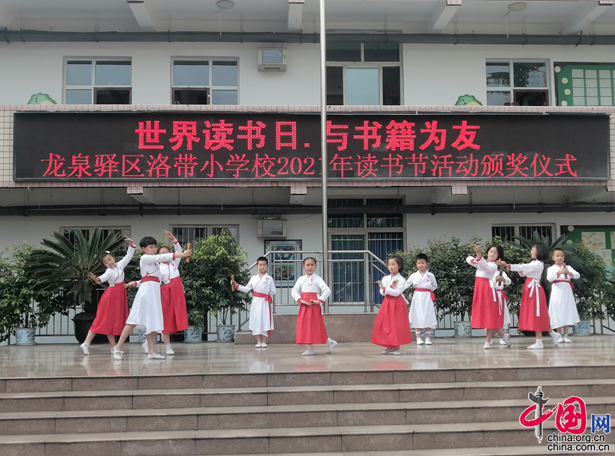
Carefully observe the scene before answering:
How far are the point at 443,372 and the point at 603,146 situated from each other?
8.03 meters

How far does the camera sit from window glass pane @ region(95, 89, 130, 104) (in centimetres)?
1473

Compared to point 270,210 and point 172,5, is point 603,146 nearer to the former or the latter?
point 270,210

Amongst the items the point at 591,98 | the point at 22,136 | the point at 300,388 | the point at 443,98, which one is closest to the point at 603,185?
the point at 591,98

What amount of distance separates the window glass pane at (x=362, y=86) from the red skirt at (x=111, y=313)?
23.6 feet

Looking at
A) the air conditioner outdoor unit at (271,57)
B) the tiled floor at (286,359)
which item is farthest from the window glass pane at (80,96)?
the tiled floor at (286,359)

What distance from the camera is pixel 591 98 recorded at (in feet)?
49.8

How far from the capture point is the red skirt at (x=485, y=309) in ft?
33.9

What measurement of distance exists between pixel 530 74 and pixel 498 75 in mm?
761

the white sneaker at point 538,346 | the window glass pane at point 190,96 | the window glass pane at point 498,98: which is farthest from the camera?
the window glass pane at point 498,98

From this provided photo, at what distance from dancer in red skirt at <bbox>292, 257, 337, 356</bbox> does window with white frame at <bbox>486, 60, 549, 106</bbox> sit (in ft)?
24.9

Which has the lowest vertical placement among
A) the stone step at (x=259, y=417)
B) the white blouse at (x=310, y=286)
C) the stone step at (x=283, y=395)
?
the stone step at (x=259, y=417)

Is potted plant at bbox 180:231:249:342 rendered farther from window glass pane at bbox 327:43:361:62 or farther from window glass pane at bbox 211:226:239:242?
window glass pane at bbox 327:43:361:62

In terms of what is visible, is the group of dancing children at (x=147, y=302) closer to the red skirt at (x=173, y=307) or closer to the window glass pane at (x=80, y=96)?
the red skirt at (x=173, y=307)

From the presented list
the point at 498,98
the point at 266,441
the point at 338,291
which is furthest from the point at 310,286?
the point at 498,98
